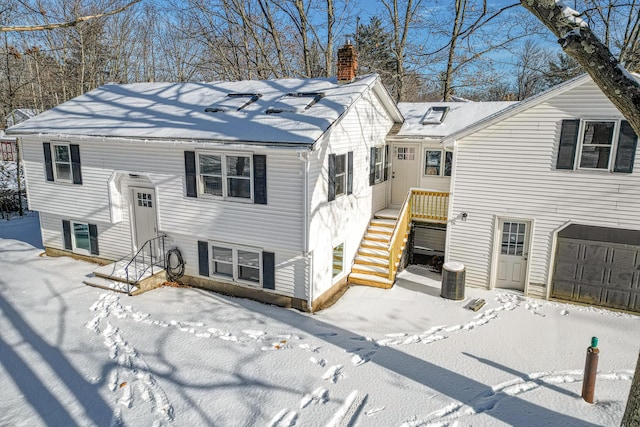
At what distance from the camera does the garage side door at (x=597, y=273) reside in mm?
10930

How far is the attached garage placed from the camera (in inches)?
430

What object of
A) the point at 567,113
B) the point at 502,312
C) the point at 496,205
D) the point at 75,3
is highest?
the point at 75,3

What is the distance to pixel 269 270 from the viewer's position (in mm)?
11102

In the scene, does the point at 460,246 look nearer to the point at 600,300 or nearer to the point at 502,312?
the point at 502,312

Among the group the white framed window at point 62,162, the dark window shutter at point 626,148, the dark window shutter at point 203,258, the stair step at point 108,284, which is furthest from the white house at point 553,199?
the white framed window at point 62,162

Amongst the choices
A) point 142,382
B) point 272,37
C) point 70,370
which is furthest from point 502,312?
point 272,37

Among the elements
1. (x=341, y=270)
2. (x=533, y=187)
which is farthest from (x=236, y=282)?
(x=533, y=187)

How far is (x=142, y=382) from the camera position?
7.41 meters

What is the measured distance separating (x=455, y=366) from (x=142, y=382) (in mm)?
5846

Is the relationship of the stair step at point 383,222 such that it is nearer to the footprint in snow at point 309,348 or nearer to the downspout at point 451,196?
the downspout at point 451,196

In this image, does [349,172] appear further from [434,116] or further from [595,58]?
[595,58]

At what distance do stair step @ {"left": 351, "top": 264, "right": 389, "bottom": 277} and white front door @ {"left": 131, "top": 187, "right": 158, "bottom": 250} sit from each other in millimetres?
6222

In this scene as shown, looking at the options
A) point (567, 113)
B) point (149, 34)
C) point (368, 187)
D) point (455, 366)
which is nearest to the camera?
point (455, 366)

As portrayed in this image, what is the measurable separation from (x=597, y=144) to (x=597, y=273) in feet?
11.3
